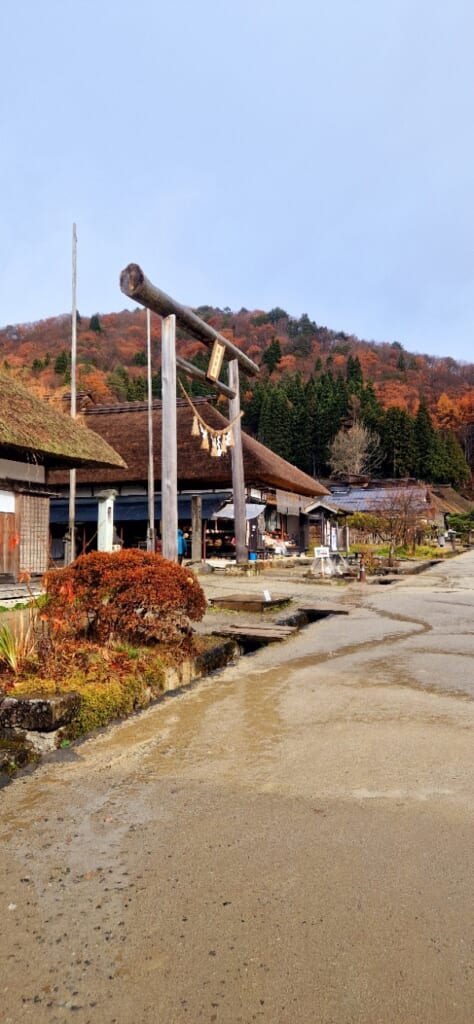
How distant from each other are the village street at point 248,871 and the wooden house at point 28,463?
7.89 meters

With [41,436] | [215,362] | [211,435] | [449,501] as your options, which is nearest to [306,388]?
[449,501]

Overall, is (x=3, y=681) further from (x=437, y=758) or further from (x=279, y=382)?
(x=279, y=382)

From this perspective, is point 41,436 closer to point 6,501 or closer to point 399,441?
point 6,501

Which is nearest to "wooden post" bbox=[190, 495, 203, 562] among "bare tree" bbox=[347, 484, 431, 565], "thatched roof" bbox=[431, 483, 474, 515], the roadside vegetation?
"bare tree" bbox=[347, 484, 431, 565]

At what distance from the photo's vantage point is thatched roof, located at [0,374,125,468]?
1082cm

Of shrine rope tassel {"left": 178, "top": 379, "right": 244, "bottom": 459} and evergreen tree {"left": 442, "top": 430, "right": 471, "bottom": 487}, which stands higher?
evergreen tree {"left": 442, "top": 430, "right": 471, "bottom": 487}

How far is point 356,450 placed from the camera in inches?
2066

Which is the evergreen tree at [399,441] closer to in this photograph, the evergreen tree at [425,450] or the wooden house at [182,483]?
the evergreen tree at [425,450]

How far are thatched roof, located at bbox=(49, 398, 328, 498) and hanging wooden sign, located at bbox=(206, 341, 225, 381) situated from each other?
628cm

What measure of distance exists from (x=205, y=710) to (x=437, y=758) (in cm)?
172

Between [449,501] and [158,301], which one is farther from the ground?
[158,301]

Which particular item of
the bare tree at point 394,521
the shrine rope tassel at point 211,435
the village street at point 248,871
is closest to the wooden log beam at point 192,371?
the shrine rope tassel at point 211,435

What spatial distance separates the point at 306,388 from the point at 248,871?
59156mm

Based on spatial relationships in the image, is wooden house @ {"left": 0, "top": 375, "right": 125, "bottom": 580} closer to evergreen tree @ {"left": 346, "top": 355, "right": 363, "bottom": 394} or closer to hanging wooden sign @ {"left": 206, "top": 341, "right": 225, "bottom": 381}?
hanging wooden sign @ {"left": 206, "top": 341, "right": 225, "bottom": 381}
